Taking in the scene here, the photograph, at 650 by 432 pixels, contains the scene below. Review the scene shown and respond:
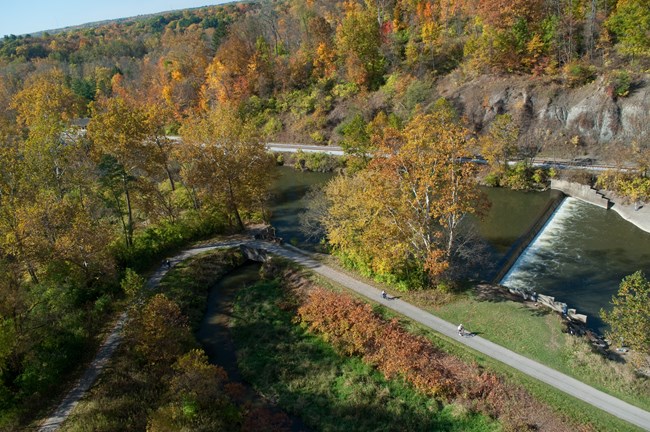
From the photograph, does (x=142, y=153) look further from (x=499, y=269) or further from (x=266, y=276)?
(x=499, y=269)

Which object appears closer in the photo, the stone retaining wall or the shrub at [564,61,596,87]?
the stone retaining wall

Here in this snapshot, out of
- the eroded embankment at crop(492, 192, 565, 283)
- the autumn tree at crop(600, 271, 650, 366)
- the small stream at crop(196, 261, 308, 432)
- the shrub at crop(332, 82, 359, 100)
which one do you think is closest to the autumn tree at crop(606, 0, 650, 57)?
the eroded embankment at crop(492, 192, 565, 283)

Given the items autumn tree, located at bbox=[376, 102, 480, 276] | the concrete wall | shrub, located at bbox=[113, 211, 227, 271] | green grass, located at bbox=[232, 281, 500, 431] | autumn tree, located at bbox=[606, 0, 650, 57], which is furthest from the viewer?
autumn tree, located at bbox=[606, 0, 650, 57]

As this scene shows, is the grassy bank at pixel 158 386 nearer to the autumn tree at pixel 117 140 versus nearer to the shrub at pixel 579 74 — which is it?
the autumn tree at pixel 117 140

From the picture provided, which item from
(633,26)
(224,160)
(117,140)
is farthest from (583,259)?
(117,140)

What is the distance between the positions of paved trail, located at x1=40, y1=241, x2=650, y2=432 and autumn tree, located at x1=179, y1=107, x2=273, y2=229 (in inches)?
379

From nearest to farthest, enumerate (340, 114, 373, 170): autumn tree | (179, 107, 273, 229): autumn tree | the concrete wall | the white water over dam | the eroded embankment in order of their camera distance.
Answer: the white water over dam < the eroded embankment < (179, 107, 273, 229): autumn tree < the concrete wall < (340, 114, 373, 170): autumn tree

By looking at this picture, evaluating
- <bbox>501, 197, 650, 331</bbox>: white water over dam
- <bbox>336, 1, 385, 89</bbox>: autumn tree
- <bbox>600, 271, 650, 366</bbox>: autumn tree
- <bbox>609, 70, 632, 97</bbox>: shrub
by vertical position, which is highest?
<bbox>336, 1, 385, 89</bbox>: autumn tree

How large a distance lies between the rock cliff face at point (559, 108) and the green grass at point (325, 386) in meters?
43.6

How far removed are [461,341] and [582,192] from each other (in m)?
30.8

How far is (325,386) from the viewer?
24.5 metres

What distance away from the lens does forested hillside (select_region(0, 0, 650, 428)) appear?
27906mm

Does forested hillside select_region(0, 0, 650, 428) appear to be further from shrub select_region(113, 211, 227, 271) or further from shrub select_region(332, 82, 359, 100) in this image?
shrub select_region(332, 82, 359, 100)

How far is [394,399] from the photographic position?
76.1ft
